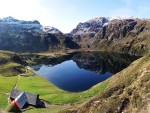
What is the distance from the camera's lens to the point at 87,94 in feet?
337

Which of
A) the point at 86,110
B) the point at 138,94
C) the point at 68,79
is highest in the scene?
the point at 138,94

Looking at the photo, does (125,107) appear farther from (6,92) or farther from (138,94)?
(6,92)

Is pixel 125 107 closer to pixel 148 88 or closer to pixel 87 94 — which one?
pixel 148 88

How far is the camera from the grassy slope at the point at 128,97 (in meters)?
53.8

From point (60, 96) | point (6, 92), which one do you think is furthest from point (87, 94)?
point (6, 92)

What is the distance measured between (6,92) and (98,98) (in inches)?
2845

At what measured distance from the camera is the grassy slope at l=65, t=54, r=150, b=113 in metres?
53.8

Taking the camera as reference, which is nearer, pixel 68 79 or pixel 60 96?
pixel 60 96

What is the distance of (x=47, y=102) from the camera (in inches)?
4188

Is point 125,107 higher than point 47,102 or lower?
higher

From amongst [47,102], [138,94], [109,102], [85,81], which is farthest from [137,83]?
[85,81]

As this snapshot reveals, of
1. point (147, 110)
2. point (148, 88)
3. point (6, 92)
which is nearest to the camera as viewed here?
point (147, 110)

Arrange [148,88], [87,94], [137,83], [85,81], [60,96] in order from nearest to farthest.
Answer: [148,88] < [137,83] < [87,94] < [60,96] < [85,81]

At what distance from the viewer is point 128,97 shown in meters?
56.9
